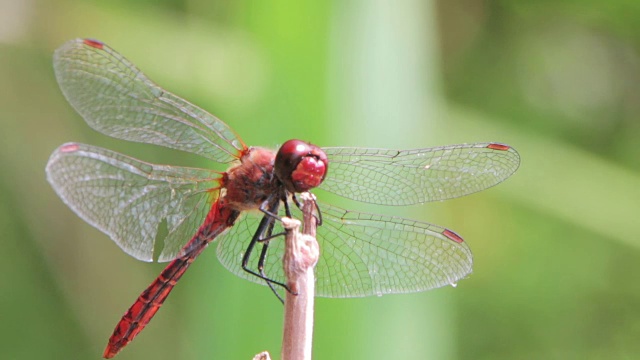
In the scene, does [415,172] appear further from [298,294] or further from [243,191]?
[298,294]

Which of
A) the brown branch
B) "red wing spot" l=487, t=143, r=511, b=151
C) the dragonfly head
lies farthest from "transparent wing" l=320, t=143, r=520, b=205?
the brown branch

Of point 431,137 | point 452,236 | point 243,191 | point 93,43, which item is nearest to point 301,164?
point 243,191

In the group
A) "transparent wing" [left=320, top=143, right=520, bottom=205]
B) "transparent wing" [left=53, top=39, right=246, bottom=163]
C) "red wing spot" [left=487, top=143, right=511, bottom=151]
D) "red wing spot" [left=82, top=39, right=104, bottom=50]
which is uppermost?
"red wing spot" [left=82, top=39, right=104, bottom=50]

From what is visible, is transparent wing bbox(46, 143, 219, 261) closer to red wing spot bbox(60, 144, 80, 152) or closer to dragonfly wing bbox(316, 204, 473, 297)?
red wing spot bbox(60, 144, 80, 152)

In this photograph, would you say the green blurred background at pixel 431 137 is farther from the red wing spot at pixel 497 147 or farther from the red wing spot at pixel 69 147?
the red wing spot at pixel 69 147

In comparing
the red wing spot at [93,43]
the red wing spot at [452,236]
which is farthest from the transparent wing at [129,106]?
the red wing spot at [452,236]
